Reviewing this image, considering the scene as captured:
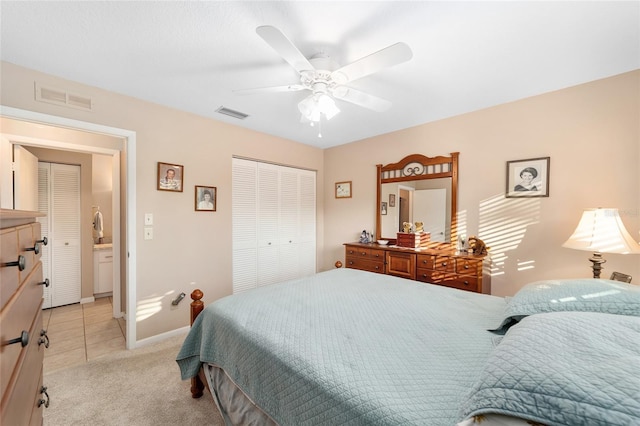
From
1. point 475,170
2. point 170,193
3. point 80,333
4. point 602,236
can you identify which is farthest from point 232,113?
point 602,236

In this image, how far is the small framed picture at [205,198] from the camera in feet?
9.86

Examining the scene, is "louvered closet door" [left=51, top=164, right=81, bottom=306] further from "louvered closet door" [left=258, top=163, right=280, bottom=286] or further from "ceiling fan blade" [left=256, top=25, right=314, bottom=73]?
"ceiling fan blade" [left=256, top=25, right=314, bottom=73]

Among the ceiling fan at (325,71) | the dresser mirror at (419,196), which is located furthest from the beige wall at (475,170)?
the ceiling fan at (325,71)

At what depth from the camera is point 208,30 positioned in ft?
5.24

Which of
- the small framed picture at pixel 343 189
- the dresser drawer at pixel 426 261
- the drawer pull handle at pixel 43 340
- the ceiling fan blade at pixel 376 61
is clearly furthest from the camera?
the small framed picture at pixel 343 189

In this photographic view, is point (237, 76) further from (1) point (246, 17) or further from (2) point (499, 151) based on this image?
(2) point (499, 151)

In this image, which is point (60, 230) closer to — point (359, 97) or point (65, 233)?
point (65, 233)

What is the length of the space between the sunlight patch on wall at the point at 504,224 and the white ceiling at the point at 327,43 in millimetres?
1052

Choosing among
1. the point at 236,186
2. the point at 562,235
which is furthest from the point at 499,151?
the point at 236,186

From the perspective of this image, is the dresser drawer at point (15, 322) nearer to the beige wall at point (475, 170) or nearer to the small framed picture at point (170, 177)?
the beige wall at point (475, 170)

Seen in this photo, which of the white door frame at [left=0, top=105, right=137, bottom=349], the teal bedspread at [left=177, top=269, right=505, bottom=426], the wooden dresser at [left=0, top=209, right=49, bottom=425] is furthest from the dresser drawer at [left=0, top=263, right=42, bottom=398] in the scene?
the white door frame at [left=0, top=105, right=137, bottom=349]

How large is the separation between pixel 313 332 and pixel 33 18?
2406 mm

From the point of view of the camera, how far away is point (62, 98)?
84.7 inches

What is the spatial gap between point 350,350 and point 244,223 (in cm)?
269
